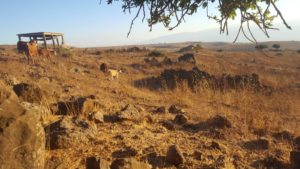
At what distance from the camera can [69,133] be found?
18.6 feet

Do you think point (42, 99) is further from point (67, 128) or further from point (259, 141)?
point (259, 141)

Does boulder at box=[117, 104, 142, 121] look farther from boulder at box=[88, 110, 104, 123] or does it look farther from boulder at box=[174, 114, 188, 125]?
boulder at box=[174, 114, 188, 125]

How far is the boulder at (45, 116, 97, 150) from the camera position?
18.1ft

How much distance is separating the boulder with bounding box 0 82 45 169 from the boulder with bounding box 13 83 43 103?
3.25 m

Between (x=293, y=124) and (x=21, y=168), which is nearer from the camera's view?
(x=21, y=168)

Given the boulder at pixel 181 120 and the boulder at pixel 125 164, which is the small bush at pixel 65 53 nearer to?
the boulder at pixel 181 120

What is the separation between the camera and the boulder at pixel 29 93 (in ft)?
24.1

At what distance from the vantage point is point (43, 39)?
1265 inches

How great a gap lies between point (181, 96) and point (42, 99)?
5457 mm

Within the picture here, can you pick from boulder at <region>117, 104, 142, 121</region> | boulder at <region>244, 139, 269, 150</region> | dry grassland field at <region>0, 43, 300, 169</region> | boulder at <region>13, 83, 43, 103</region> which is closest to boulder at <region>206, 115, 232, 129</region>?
dry grassland field at <region>0, 43, 300, 169</region>

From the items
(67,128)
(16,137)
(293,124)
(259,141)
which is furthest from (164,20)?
(293,124)

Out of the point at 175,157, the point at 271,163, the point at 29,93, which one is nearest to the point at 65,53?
the point at 29,93

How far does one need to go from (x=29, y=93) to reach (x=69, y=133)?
2140mm

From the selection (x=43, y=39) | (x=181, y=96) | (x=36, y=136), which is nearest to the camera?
→ (x=36, y=136)
